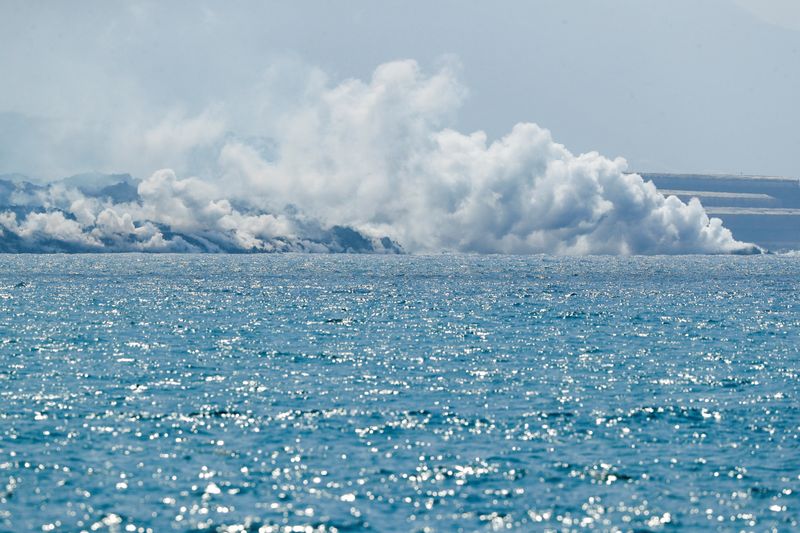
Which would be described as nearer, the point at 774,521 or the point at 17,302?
the point at 774,521

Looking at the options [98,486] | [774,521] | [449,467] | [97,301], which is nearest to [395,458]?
[449,467]

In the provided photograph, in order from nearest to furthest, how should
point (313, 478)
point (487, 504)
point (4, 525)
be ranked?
point (4, 525)
point (487, 504)
point (313, 478)

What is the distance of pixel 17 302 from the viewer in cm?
14988

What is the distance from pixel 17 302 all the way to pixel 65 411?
95233 millimetres

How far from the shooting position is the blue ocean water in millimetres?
40562

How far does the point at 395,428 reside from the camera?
179ft

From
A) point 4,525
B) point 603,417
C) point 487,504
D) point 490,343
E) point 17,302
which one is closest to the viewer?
point 4,525

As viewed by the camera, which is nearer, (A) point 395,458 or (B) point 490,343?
(A) point 395,458

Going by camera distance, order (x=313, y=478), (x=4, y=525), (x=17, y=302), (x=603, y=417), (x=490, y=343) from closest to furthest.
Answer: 1. (x=4, y=525)
2. (x=313, y=478)
3. (x=603, y=417)
4. (x=490, y=343)
5. (x=17, y=302)

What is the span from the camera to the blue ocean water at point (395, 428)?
133 feet

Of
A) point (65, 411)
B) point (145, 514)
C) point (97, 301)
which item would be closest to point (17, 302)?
point (97, 301)

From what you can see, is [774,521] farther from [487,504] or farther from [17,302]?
[17,302]

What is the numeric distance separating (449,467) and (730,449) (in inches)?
461

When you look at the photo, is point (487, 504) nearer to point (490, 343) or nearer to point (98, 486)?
point (98, 486)
